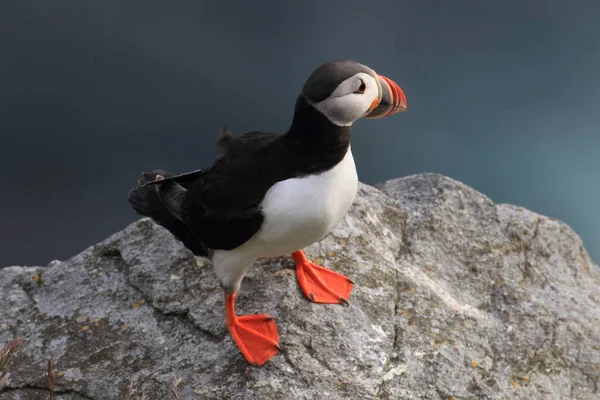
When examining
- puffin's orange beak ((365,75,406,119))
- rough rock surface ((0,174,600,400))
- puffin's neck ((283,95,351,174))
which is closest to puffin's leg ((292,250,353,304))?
rough rock surface ((0,174,600,400))

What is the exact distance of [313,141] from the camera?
3.34m

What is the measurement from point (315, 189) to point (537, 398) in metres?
1.93

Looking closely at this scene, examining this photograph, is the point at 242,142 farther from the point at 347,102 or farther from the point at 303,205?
the point at 347,102

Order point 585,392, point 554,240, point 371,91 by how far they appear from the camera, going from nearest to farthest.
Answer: point 371,91
point 585,392
point 554,240

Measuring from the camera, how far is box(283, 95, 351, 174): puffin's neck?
3.29 m

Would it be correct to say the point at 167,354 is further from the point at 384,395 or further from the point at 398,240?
the point at 398,240

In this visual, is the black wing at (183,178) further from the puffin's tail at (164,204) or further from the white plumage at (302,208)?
the white plumage at (302,208)

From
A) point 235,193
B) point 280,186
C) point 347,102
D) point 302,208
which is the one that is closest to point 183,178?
point 235,193

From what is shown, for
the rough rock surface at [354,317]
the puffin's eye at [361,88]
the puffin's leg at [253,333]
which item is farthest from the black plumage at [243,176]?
the rough rock surface at [354,317]

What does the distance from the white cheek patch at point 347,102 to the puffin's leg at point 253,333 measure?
1.20 metres

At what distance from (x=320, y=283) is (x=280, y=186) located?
34.2 inches

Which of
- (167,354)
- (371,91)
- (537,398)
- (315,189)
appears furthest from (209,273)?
(537,398)

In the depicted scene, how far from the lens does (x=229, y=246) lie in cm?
359

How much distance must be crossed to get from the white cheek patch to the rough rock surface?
122cm
